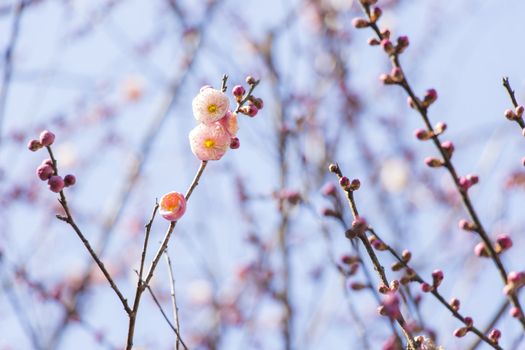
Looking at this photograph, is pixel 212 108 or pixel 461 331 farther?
pixel 212 108

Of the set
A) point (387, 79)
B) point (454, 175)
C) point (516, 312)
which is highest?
point (387, 79)

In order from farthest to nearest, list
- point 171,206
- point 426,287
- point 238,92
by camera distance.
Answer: point 238,92, point 171,206, point 426,287

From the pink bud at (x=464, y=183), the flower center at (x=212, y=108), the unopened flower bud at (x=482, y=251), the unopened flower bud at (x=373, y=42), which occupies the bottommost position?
the unopened flower bud at (x=482, y=251)

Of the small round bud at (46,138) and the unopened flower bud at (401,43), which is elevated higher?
the unopened flower bud at (401,43)

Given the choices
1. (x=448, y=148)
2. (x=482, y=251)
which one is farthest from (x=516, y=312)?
(x=448, y=148)

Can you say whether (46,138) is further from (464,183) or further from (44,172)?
(464,183)

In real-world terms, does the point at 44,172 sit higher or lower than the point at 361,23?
lower

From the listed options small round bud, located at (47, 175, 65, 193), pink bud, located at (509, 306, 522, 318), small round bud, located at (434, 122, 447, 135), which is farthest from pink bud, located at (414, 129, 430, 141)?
small round bud, located at (47, 175, 65, 193)

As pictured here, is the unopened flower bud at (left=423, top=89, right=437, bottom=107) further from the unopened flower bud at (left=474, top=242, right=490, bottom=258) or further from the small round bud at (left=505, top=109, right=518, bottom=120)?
the unopened flower bud at (left=474, top=242, right=490, bottom=258)

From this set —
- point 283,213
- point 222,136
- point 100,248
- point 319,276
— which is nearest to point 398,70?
point 222,136

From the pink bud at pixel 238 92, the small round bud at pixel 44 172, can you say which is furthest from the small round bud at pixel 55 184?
the pink bud at pixel 238 92

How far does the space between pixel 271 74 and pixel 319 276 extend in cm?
168

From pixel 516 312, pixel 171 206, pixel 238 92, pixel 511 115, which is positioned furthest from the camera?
pixel 238 92

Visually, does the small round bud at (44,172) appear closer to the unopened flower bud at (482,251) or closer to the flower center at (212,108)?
the flower center at (212,108)
